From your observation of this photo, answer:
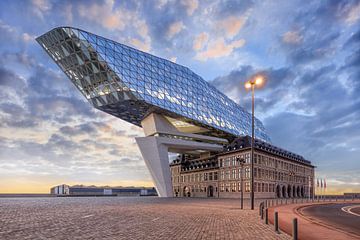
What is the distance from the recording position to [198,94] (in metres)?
88.2

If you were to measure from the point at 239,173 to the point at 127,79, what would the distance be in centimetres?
4180

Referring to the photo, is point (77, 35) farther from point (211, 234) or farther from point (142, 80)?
point (211, 234)

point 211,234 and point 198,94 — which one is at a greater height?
point 198,94

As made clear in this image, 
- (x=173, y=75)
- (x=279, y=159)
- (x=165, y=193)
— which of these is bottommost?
(x=165, y=193)

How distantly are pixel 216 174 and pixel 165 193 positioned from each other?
25.6 m

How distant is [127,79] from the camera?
68.2 m

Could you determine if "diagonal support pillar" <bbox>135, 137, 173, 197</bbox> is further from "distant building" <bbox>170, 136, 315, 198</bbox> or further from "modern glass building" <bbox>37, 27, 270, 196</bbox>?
"distant building" <bbox>170, 136, 315, 198</bbox>

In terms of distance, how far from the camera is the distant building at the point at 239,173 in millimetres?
88938

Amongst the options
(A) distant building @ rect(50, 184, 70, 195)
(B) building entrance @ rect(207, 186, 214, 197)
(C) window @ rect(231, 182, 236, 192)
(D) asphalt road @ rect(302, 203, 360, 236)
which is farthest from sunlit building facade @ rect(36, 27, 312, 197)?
(A) distant building @ rect(50, 184, 70, 195)

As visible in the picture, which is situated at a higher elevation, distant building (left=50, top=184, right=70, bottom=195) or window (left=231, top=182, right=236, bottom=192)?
window (left=231, top=182, right=236, bottom=192)

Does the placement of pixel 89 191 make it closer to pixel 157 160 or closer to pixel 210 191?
pixel 210 191

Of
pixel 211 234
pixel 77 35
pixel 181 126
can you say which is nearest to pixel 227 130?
pixel 181 126

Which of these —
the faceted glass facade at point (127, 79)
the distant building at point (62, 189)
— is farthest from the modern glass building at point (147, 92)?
the distant building at point (62, 189)

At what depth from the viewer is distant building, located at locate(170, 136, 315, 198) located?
88.9m
